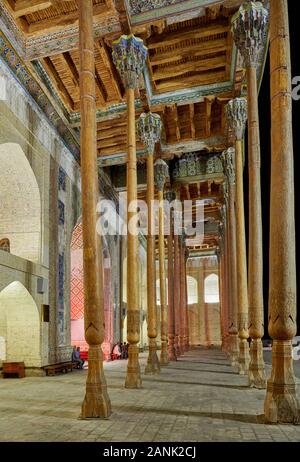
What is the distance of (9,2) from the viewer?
830cm

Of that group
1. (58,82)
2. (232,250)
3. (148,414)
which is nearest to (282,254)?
(148,414)

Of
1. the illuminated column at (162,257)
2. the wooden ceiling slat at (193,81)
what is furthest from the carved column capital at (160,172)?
the wooden ceiling slat at (193,81)

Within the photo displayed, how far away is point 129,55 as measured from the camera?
8.49 metres

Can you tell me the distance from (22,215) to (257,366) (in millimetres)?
6297

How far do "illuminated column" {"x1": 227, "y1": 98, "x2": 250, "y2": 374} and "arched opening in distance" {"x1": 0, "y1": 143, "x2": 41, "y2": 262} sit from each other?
463cm

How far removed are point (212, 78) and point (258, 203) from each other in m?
4.89

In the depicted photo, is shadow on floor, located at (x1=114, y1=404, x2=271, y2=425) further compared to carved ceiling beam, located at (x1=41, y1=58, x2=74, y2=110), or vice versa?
carved ceiling beam, located at (x1=41, y1=58, x2=74, y2=110)

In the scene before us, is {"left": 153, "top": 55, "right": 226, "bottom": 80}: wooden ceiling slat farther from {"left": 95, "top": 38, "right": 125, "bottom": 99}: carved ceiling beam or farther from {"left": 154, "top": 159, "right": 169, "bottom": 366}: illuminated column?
{"left": 154, "top": 159, "right": 169, "bottom": 366}: illuminated column

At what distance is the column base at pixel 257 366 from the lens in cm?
744

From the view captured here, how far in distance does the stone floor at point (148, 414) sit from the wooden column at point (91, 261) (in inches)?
11.0

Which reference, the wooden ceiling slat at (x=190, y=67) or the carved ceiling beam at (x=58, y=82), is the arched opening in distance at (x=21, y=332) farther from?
the wooden ceiling slat at (x=190, y=67)

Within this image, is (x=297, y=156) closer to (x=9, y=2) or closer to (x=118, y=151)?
(x=118, y=151)

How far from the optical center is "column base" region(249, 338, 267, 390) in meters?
7.44

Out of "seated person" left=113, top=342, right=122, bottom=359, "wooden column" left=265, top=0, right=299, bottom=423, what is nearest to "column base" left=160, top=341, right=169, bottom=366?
"seated person" left=113, top=342, right=122, bottom=359
